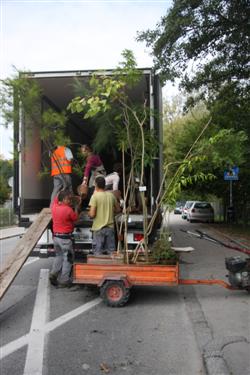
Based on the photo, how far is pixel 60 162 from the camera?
9055 mm

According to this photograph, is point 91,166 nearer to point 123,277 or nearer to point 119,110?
point 119,110

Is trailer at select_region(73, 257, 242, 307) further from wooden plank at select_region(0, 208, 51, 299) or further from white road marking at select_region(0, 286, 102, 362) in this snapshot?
wooden plank at select_region(0, 208, 51, 299)

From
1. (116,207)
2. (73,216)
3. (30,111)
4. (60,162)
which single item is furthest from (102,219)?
(30,111)

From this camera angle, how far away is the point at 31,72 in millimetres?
8766

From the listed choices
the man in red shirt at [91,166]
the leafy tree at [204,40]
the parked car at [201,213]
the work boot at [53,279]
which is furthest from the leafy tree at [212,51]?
the parked car at [201,213]

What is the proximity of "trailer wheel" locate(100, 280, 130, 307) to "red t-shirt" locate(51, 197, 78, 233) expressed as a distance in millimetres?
1487

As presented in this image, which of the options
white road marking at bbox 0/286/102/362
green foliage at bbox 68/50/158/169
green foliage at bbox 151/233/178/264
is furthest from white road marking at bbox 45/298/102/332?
green foliage at bbox 68/50/158/169

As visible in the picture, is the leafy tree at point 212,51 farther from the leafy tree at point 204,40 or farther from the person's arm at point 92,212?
the person's arm at point 92,212

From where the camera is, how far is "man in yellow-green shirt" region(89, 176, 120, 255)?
8.12 m

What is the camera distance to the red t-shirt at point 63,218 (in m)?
8.03

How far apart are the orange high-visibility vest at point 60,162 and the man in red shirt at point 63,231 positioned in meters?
0.94

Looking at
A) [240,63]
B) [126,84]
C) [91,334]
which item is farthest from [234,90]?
[91,334]

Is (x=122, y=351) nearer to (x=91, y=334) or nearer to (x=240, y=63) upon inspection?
(x=91, y=334)

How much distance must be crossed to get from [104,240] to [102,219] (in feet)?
1.18
